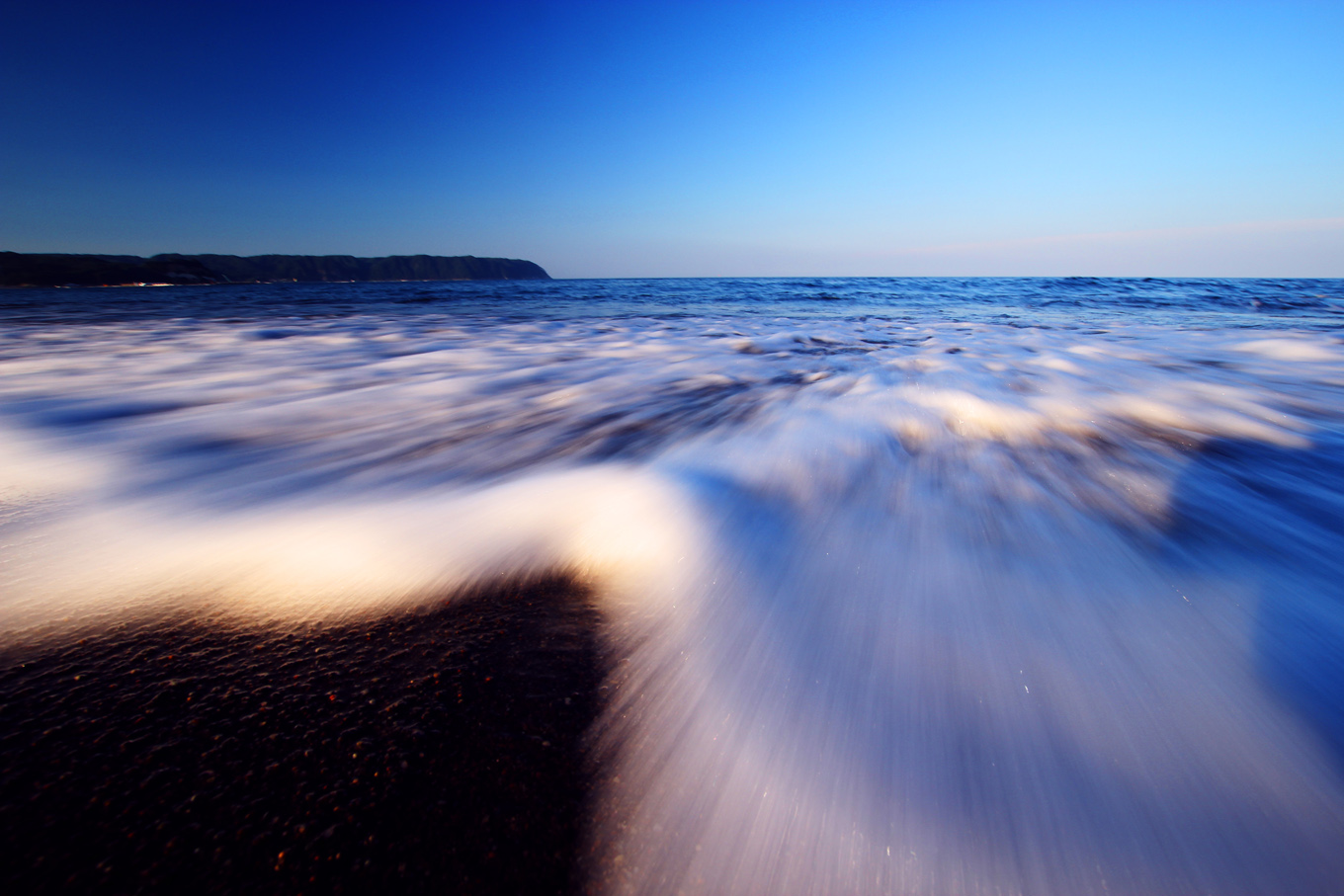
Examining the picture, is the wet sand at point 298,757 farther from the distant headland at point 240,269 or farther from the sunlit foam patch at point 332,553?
the distant headland at point 240,269

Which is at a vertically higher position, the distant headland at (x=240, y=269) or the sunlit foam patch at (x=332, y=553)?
the distant headland at (x=240, y=269)

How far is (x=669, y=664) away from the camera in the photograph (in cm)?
80

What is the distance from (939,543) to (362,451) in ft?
6.37

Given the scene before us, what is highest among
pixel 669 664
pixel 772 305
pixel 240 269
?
pixel 240 269

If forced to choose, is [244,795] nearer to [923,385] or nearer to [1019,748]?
[1019,748]

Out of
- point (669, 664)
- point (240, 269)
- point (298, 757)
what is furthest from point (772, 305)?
point (240, 269)

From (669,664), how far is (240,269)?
9513 cm

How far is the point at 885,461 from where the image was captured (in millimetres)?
1781

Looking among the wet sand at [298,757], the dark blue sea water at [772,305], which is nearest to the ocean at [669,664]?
the wet sand at [298,757]

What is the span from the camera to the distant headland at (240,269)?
115 feet

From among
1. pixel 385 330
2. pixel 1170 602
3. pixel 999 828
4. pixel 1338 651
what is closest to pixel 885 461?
pixel 1170 602

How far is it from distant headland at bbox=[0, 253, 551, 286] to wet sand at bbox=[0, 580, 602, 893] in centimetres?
4719

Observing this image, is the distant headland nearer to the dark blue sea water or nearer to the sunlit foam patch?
the dark blue sea water

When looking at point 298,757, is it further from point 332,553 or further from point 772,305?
point 772,305
